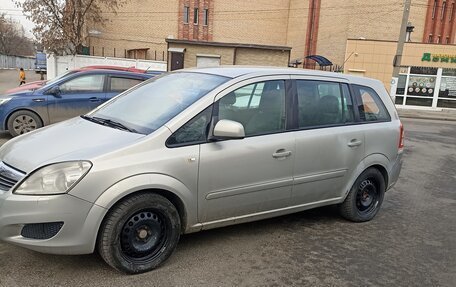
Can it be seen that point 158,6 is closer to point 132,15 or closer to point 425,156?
point 132,15

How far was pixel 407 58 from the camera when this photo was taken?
26.5 metres

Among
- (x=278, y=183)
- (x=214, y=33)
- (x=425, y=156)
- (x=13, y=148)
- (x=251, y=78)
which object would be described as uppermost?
(x=214, y=33)

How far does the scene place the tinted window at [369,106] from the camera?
4.81 m

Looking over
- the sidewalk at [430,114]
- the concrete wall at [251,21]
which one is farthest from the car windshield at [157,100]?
the concrete wall at [251,21]

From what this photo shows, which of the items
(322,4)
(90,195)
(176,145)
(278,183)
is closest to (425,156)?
(278,183)

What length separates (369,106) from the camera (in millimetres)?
4914

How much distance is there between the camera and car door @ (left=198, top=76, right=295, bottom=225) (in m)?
3.60

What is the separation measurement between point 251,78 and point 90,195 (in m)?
1.84

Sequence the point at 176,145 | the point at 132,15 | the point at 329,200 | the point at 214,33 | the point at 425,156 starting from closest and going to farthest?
the point at 176,145 → the point at 329,200 → the point at 425,156 → the point at 132,15 → the point at 214,33

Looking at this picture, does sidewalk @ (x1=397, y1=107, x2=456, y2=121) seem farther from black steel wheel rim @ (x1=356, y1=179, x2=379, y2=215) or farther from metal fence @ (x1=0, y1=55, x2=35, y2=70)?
metal fence @ (x1=0, y1=55, x2=35, y2=70)

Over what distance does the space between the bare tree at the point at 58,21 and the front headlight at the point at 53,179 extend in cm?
2742

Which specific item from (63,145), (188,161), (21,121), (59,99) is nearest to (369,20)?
(59,99)

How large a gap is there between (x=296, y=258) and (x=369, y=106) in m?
2.12

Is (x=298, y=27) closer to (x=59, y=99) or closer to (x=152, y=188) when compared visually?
(x=59, y=99)
